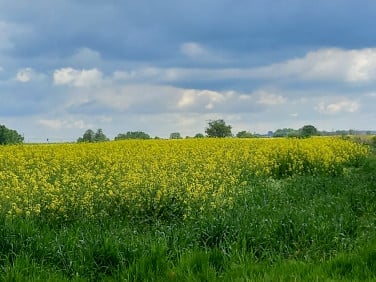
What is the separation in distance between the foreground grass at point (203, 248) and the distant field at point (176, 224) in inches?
0.6

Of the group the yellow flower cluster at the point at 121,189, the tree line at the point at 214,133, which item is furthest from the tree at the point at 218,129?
the yellow flower cluster at the point at 121,189

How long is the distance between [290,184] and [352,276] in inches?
277

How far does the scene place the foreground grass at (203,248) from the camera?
4.82 meters

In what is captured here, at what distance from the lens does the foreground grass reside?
15.8ft

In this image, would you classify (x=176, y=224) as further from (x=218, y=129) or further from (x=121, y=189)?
(x=218, y=129)

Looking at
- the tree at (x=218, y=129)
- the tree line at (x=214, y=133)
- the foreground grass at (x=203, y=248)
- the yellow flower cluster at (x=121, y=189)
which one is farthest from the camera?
the tree at (x=218, y=129)

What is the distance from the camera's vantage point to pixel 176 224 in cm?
709

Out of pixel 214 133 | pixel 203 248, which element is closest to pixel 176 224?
pixel 203 248

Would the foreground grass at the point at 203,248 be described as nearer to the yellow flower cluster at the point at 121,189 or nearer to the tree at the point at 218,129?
the yellow flower cluster at the point at 121,189

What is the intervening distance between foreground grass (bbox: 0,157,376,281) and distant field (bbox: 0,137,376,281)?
0.01 meters

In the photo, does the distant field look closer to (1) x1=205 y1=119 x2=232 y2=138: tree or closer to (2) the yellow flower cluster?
(2) the yellow flower cluster

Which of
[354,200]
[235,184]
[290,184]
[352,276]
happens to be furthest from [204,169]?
[352,276]

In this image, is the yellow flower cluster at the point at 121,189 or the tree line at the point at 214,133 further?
the tree line at the point at 214,133

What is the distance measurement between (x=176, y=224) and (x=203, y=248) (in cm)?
144
